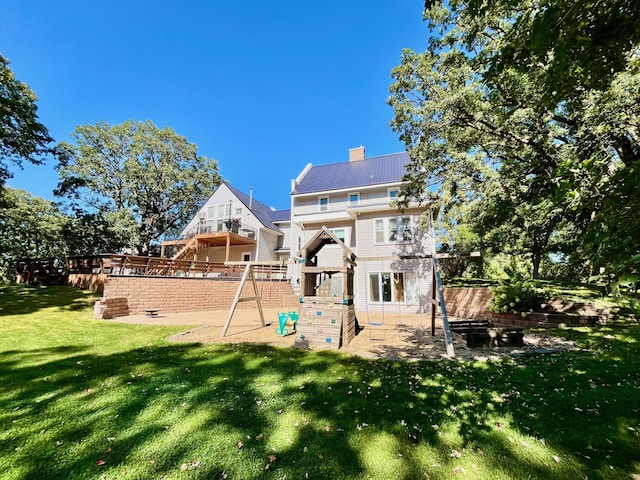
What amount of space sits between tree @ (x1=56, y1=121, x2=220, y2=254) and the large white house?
4.96m

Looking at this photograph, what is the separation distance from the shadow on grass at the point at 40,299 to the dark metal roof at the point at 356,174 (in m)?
15.1

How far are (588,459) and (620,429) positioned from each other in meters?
1.03

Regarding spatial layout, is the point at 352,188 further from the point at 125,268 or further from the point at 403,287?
the point at 125,268

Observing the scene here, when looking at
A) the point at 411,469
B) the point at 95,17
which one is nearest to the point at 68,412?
the point at 411,469

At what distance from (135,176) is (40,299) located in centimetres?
1745

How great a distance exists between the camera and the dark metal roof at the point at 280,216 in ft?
95.0

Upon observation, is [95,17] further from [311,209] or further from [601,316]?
[601,316]

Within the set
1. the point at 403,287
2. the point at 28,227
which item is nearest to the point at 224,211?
the point at 28,227

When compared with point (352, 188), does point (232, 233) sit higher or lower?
lower

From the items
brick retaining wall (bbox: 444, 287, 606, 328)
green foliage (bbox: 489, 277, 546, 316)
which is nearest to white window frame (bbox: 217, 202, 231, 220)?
brick retaining wall (bbox: 444, 287, 606, 328)

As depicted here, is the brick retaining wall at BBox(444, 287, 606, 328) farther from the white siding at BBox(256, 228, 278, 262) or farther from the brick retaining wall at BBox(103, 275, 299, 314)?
the white siding at BBox(256, 228, 278, 262)

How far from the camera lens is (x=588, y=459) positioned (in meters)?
2.88

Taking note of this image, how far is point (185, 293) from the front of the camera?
16172 mm

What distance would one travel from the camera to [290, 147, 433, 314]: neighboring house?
16.2m
